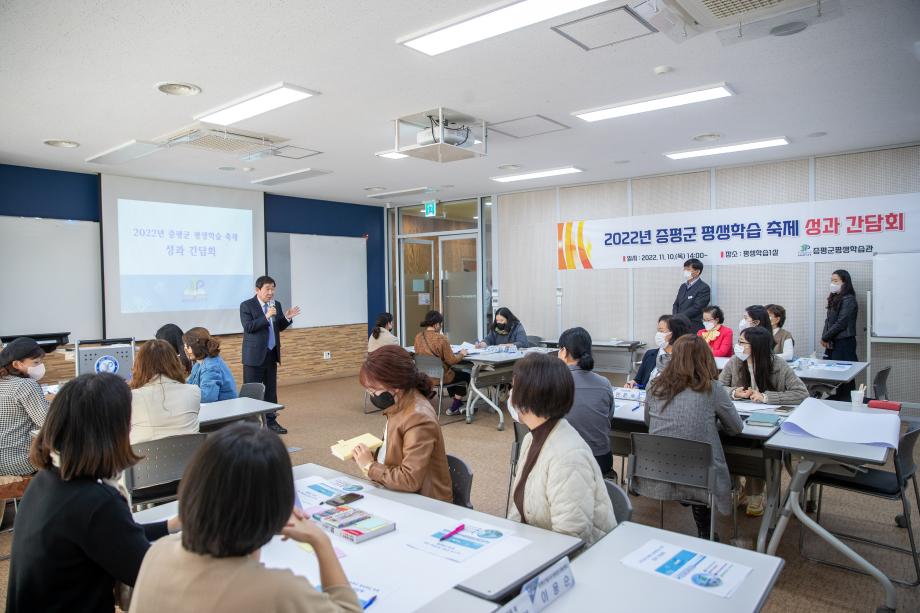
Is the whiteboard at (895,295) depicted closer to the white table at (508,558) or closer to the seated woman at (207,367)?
the white table at (508,558)

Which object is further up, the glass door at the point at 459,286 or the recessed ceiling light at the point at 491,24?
the recessed ceiling light at the point at 491,24

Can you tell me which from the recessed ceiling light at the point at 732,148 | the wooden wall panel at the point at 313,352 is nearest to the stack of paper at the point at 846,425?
the recessed ceiling light at the point at 732,148

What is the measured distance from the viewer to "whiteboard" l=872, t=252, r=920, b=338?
20.3 feet

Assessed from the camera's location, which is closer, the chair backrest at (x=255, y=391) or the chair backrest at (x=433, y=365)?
the chair backrest at (x=255, y=391)

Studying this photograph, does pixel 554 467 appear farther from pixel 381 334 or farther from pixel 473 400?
pixel 381 334

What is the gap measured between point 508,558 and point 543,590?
0.92 ft

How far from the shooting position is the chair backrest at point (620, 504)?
6.81 feet

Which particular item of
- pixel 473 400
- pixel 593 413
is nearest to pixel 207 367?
pixel 593 413

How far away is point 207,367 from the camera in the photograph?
447 cm

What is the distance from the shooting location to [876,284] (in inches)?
251

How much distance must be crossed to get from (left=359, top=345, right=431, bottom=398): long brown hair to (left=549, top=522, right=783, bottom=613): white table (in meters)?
0.96

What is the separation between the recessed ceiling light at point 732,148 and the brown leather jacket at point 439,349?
10.5 ft

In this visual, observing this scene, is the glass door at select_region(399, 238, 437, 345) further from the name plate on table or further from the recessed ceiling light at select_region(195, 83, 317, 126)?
the name plate on table

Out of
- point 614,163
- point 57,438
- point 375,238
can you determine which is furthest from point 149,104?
point 375,238
